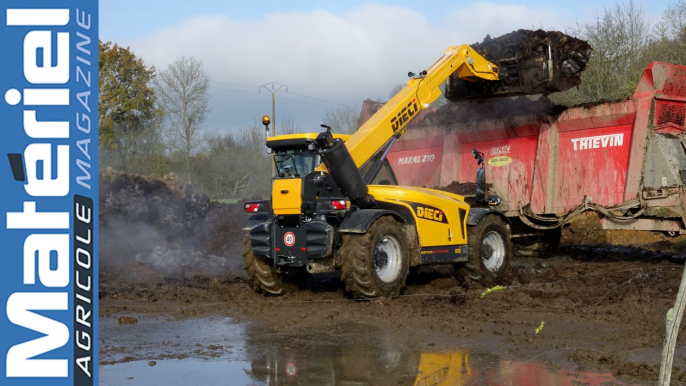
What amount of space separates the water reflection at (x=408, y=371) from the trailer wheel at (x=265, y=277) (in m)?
3.38

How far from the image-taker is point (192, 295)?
11.1 meters

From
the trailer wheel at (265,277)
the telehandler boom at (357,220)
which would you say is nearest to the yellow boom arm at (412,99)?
the telehandler boom at (357,220)

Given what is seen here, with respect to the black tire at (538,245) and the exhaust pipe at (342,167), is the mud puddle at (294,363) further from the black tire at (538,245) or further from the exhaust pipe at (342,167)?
the black tire at (538,245)

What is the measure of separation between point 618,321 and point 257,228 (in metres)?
4.75

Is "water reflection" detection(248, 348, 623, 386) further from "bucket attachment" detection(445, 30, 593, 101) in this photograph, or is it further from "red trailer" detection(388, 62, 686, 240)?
"bucket attachment" detection(445, 30, 593, 101)

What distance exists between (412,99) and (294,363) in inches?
224

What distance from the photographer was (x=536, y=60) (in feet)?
42.7

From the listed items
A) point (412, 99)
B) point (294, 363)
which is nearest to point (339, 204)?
point (412, 99)

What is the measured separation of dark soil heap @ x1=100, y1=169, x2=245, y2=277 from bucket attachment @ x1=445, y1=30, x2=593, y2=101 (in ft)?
21.4

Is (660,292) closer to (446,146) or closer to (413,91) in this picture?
(413,91)

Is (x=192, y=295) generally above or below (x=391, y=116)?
below

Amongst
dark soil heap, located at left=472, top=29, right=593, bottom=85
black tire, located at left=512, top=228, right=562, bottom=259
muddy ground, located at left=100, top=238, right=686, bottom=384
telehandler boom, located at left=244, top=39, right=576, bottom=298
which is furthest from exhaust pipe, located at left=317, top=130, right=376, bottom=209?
black tire, located at left=512, top=228, right=562, bottom=259

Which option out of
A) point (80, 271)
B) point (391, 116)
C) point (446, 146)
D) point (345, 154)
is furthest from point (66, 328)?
point (446, 146)

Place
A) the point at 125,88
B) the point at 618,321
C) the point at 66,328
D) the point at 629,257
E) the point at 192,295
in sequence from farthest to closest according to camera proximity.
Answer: the point at 125,88 → the point at 629,257 → the point at 192,295 → the point at 618,321 → the point at 66,328
